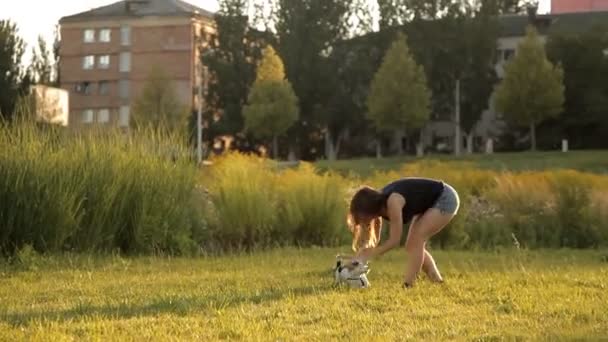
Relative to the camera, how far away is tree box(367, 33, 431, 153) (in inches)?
2158

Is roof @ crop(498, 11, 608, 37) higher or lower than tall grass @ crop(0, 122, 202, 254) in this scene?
higher

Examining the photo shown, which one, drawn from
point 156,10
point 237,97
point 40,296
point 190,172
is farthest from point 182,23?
point 40,296

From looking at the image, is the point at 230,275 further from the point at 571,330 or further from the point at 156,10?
the point at 156,10

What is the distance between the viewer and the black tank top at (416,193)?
33.3 ft

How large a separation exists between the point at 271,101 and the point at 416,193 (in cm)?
4625

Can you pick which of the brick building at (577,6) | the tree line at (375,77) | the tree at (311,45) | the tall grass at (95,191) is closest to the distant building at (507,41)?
the tree line at (375,77)

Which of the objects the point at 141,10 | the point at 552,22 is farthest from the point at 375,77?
the point at 141,10

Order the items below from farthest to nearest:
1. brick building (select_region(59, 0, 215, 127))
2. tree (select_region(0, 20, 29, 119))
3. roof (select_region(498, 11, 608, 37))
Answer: brick building (select_region(59, 0, 215, 127)) < roof (select_region(498, 11, 608, 37)) < tree (select_region(0, 20, 29, 119))

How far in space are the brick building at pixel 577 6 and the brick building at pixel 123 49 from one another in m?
29.1

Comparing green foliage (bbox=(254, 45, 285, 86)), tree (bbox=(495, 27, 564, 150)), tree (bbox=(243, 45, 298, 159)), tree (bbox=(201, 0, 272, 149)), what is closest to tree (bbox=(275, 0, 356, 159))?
tree (bbox=(201, 0, 272, 149))

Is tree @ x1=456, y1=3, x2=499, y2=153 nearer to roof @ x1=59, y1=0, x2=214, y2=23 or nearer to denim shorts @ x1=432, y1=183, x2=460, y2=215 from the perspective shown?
roof @ x1=59, y1=0, x2=214, y2=23

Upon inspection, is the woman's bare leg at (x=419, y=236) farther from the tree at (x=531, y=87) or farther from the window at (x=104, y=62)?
the window at (x=104, y=62)

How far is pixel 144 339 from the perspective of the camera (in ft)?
23.0

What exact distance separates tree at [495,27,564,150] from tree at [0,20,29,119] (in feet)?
80.4
